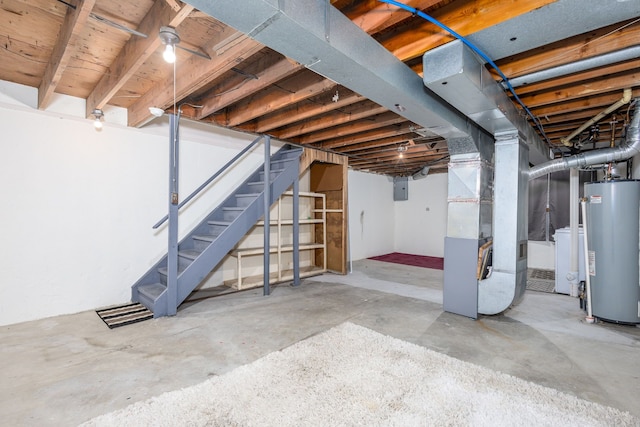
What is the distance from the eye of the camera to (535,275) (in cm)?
537

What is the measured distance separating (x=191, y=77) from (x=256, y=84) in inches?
21.7

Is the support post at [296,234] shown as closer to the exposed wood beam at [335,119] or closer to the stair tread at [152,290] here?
the exposed wood beam at [335,119]

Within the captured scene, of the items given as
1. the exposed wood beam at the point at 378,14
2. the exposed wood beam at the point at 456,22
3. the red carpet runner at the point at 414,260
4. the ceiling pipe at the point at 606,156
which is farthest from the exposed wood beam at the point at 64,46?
the red carpet runner at the point at 414,260

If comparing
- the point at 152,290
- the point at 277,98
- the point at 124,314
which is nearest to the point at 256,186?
the point at 277,98

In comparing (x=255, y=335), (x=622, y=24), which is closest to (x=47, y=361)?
(x=255, y=335)

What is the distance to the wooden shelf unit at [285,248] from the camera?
168 inches

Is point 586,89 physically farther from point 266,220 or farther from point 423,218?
point 423,218

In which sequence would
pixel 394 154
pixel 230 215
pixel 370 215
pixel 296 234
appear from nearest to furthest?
pixel 230 215 → pixel 296 234 → pixel 394 154 → pixel 370 215

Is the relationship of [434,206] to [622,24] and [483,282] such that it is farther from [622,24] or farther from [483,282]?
[622,24]

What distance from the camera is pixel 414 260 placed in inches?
277

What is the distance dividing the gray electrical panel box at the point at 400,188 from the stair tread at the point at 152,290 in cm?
645

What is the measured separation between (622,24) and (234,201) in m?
4.25

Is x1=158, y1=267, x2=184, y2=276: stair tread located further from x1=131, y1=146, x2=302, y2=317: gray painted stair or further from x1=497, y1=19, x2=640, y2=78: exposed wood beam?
x1=497, y1=19, x2=640, y2=78: exposed wood beam

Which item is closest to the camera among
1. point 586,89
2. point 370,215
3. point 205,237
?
point 586,89
